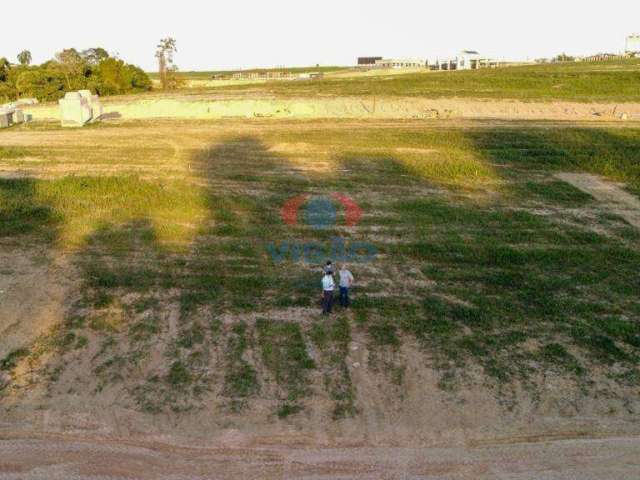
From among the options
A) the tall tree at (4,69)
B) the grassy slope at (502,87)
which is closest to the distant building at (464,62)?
the grassy slope at (502,87)

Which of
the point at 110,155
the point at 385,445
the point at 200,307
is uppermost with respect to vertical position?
the point at 110,155

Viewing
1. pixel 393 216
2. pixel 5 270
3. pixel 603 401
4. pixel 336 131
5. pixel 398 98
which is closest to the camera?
pixel 603 401

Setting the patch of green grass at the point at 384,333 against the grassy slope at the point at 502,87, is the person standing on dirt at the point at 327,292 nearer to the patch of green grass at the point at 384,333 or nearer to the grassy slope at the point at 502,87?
the patch of green grass at the point at 384,333

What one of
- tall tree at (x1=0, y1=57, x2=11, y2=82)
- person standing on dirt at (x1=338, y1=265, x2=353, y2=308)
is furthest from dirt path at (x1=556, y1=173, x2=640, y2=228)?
tall tree at (x1=0, y1=57, x2=11, y2=82)

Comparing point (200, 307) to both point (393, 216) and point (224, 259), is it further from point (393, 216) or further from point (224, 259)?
point (393, 216)

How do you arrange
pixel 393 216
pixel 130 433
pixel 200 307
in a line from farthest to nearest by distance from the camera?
pixel 393 216 → pixel 200 307 → pixel 130 433

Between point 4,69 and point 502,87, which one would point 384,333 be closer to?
point 502,87

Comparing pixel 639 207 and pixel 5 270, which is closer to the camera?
pixel 5 270

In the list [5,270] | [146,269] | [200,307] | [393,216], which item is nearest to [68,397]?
[200,307]
